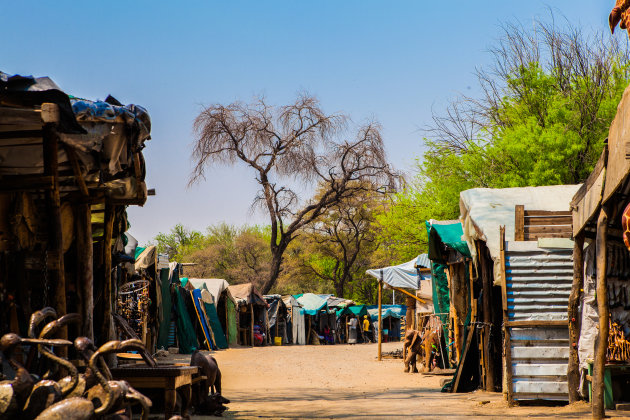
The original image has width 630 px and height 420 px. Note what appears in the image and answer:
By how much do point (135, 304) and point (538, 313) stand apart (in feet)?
40.4

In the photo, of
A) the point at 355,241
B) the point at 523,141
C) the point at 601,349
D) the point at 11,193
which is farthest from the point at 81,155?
the point at 355,241

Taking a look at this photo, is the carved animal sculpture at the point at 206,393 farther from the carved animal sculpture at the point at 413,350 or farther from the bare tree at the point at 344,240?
the bare tree at the point at 344,240

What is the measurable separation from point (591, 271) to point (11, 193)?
7067 millimetres

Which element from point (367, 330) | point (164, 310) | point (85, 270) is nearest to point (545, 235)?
point (85, 270)

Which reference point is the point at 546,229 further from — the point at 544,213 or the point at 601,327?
the point at 601,327

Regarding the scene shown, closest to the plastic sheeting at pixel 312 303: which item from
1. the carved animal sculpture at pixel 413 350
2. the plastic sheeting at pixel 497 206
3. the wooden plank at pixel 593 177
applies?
the carved animal sculpture at pixel 413 350

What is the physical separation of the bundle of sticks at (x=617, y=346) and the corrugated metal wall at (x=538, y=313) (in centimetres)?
112

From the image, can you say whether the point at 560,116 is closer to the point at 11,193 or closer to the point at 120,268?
the point at 120,268

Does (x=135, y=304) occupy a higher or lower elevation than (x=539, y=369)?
higher

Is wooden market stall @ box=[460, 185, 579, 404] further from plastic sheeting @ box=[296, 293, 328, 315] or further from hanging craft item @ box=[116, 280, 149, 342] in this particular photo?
plastic sheeting @ box=[296, 293, 328, 315]

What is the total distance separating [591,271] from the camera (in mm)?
9086

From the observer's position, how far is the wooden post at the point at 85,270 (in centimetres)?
799

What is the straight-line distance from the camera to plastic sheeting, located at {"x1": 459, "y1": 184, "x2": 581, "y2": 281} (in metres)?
11.3

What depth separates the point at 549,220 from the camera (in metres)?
10.9
